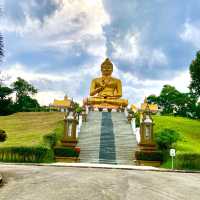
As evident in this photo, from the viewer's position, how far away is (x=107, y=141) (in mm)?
24438

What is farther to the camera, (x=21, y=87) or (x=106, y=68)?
(x=21, y=87)

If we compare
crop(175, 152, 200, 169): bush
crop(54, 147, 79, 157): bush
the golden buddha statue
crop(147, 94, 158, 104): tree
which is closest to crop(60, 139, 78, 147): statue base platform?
crop(54, 147, 79, 157): bush

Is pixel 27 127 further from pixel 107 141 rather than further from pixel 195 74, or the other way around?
pixel 195 74

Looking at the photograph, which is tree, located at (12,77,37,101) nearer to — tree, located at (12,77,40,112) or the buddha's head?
tree, located at (12,77,40,112)

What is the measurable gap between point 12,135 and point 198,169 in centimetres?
1706

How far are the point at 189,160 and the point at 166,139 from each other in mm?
4561

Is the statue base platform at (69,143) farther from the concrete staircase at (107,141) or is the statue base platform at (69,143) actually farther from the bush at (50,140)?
the bush at (50,140)

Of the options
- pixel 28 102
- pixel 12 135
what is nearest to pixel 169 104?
pixel 28 102

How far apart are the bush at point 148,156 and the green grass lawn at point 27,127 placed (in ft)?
22.8

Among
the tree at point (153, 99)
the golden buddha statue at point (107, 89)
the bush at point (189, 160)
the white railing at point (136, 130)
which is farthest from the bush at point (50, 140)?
the tree at point (153, 99)

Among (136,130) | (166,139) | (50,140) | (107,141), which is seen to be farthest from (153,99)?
(50,140)

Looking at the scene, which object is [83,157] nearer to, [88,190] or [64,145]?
[64,145]

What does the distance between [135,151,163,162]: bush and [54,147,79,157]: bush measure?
3.76 meters

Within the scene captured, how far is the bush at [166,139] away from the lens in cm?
2325
